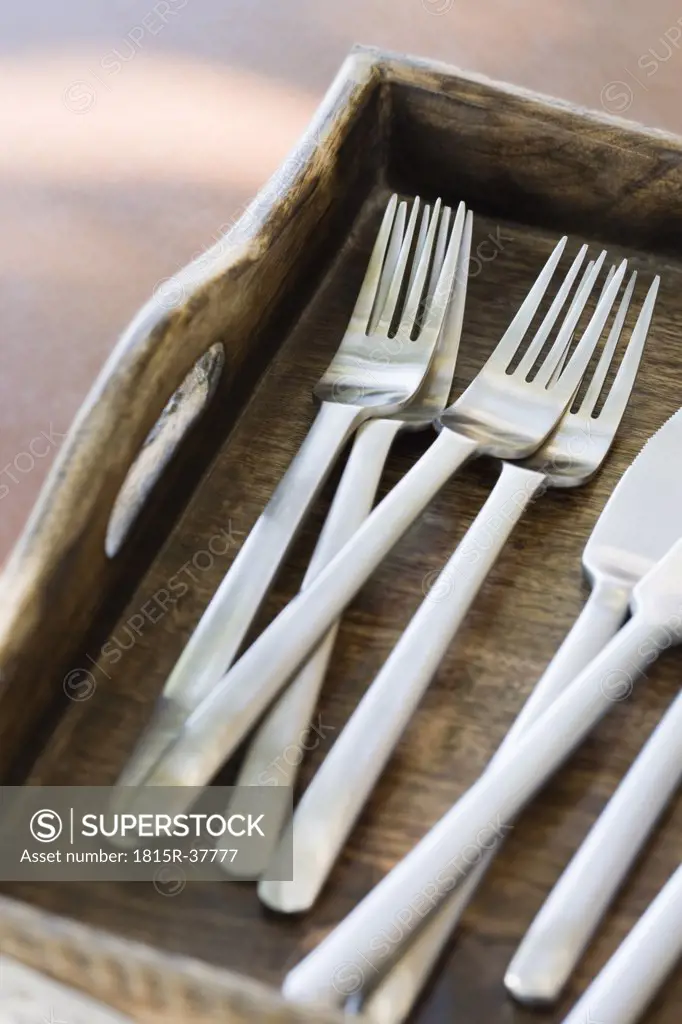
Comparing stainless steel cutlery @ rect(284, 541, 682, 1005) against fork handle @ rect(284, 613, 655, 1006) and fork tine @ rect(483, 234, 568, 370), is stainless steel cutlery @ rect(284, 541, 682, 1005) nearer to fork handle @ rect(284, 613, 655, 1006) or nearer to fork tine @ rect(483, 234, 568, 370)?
fork handle @ rect(284, 613, 655, 1006)

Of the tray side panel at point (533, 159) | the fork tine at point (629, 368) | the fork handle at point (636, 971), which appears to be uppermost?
the tray side panel at point (533, 159)

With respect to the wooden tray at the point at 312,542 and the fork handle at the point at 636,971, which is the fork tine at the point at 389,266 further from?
the fork handle at the point at 636,971

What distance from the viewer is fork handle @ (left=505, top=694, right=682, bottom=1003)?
0.89ft

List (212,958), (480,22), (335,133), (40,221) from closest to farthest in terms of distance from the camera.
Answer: (212,958)
(335,133)
(40,221)
(480,22)

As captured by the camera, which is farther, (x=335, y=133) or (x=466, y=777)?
(x=335, y=133)

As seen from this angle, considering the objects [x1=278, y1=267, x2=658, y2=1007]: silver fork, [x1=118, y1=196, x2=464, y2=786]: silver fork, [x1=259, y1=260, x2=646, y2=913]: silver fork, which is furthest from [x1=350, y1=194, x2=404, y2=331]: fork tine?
[x1=278, y1=267, x2=658, y2=1007]: silver fork

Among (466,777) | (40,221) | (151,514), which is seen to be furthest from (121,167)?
(466,777)

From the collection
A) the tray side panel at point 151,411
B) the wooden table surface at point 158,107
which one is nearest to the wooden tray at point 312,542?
the tray side panel at point 151,411

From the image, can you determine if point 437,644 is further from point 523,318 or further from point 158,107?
point 158,107

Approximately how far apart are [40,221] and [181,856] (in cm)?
48

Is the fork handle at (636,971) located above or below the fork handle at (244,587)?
below

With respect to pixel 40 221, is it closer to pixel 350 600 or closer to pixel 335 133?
pixel 335 133

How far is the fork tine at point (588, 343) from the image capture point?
0.43 metres

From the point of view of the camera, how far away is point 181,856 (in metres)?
0.29
